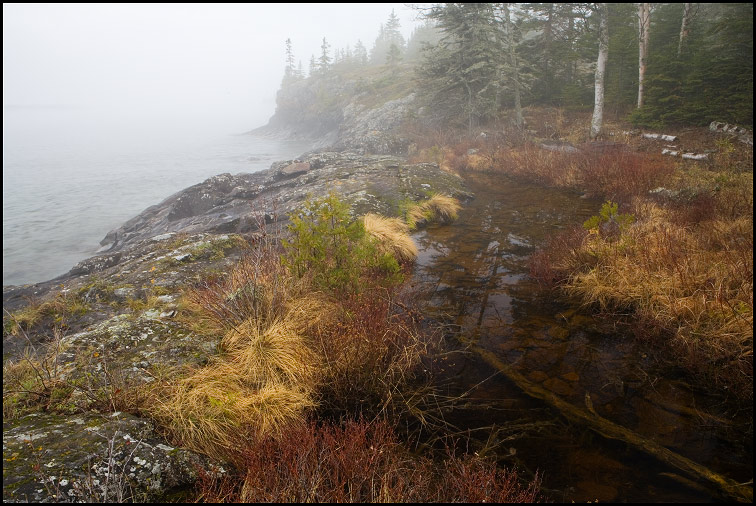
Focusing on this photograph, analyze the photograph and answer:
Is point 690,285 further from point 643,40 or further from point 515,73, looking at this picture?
point 515,73

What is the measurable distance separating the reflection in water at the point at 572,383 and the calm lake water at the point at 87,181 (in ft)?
53.8

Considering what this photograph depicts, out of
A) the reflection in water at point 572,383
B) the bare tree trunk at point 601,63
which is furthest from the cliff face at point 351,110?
the reflection in water at point 572,383

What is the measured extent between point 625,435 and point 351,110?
1538 inches

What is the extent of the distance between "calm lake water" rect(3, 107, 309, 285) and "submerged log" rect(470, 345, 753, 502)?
17.6 metres

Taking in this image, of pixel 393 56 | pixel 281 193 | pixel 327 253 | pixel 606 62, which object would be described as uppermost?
pixel 393 56

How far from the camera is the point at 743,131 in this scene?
14289mm

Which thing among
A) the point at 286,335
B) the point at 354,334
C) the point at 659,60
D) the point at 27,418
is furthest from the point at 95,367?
the point at 659,60

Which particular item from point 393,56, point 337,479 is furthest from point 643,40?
point 393,56

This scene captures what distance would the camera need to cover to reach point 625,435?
394cm

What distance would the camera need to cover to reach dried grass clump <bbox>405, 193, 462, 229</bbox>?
11.4 meters

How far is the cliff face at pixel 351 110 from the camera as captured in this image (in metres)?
28.8

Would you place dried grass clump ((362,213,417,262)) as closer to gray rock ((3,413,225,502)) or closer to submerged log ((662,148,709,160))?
gray rock ((3,413,225,502))

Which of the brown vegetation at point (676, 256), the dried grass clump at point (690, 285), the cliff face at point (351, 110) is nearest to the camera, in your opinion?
the dried grass clump at point (690, 285)

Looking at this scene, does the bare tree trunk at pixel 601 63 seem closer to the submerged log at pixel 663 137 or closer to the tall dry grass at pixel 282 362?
the submerged log at pixel 663 137
